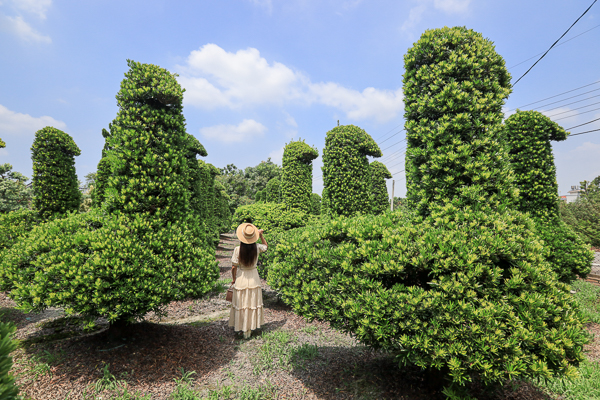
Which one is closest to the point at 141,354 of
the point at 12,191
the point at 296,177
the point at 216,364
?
the point at 216,364

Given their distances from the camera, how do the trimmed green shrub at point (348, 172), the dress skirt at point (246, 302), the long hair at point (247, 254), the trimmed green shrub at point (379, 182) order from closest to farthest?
1. the dress skirt at point (246, 302)
2. the long hair at point (247, 254)
3. the trimmed green shrub at point (348, 172)
4. the trimmed green shrub at point (379, 182)

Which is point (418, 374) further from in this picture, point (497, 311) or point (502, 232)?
point (502, 232)

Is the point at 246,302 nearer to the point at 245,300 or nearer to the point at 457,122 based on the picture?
Answer: the point at 245,300

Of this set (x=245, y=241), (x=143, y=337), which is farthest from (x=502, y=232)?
(x=143, y=337)

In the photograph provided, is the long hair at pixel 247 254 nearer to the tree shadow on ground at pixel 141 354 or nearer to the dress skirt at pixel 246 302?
the dress skirt at pixel 246 302

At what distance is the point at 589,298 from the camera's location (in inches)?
314

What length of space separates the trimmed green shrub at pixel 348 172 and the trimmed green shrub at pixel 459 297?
4.32 meters

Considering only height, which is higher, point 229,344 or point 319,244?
point 319,244

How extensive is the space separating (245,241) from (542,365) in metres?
4.47

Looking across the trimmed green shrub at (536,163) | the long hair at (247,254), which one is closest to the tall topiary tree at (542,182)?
the trimmed green shrub at (536,163)

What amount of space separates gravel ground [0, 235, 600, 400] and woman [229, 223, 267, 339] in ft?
0.99

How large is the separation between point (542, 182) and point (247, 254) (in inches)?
310

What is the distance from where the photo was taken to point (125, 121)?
457cm

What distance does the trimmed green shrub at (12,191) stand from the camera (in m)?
13.5
